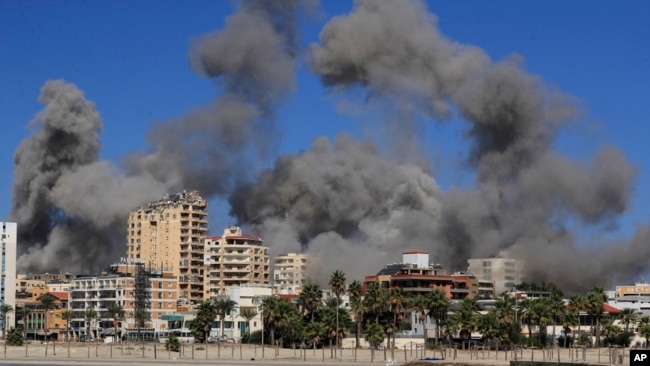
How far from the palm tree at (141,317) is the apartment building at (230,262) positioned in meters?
29.8

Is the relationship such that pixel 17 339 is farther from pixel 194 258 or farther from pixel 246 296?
pixel 194 258

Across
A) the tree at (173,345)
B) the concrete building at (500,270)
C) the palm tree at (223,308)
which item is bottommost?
the tree at (173,345)

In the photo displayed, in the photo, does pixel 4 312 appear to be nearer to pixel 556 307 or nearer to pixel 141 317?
pixel 141 317

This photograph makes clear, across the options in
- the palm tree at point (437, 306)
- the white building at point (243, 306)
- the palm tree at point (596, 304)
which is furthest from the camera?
the white building at point (243, 306)

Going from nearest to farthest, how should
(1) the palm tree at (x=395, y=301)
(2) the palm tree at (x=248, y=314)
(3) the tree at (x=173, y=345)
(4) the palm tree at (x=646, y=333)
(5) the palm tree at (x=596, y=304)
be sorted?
(4) the palm tree at (x=646, y=333), (3) the tree at (x=173, y=345), (1) the palm tree at (x=395, y=301), (5) the palm tree at (x=596, y=304), (2) the palm tree at (x=248, y=314)

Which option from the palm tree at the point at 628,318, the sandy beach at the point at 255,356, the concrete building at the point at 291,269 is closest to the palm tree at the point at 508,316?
the sandy beach at the point at 255,356

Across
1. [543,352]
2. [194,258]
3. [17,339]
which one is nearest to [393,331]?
[543,352]

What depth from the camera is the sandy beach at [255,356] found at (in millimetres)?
92812

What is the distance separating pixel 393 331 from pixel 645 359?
205 feet

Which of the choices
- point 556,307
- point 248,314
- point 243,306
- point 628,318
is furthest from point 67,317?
point 628,318

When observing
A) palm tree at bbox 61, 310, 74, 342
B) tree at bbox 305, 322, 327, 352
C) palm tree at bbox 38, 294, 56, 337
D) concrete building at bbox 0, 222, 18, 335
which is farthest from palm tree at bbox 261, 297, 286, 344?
concrete building at bbox 0, 222, 18, 335

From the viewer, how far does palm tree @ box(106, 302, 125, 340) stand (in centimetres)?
13612

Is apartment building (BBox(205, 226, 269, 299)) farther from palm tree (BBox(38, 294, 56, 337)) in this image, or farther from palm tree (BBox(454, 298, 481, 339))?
palm tree (BBox(454, 298, 481, 339))

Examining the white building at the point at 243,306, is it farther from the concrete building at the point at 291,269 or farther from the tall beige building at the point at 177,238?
the concrete building at the point at 291,269
